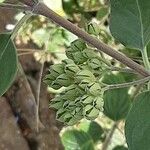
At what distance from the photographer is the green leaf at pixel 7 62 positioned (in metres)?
1.20

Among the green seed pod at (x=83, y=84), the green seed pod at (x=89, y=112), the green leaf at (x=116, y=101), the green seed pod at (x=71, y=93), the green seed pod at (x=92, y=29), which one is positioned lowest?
the green leaf at (x=116, y=101)

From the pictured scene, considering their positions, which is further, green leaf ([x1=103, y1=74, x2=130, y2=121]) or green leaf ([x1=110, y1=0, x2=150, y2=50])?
green leaf ([x1=103, y1=74, x2=130, y2=121])

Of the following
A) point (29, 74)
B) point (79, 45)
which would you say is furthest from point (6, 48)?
point (29, 74)

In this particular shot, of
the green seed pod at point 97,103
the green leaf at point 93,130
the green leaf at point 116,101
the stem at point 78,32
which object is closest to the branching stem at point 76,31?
the stem at point 78,32

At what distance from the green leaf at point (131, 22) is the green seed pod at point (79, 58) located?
4.0 inches

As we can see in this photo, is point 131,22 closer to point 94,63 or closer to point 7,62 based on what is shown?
point 94,63

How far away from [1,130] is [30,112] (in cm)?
17

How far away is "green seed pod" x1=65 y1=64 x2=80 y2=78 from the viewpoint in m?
1.16

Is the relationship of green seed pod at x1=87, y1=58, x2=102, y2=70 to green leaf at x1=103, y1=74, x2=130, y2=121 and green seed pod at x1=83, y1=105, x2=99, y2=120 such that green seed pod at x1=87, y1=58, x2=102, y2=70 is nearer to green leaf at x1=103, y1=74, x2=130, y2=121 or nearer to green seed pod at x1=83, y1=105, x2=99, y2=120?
green seed pod at x1=83, y1=105, x2=99, y2=120

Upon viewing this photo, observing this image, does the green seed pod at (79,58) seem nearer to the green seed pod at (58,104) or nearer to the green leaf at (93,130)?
the green seed pod at (58,104)

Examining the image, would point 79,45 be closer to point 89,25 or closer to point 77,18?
point 89,25

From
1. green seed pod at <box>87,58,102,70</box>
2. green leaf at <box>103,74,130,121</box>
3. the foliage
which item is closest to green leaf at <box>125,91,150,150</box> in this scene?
the foliage

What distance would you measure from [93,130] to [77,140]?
119mm

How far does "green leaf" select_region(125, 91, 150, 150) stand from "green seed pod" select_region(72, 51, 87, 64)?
0.15 meters
